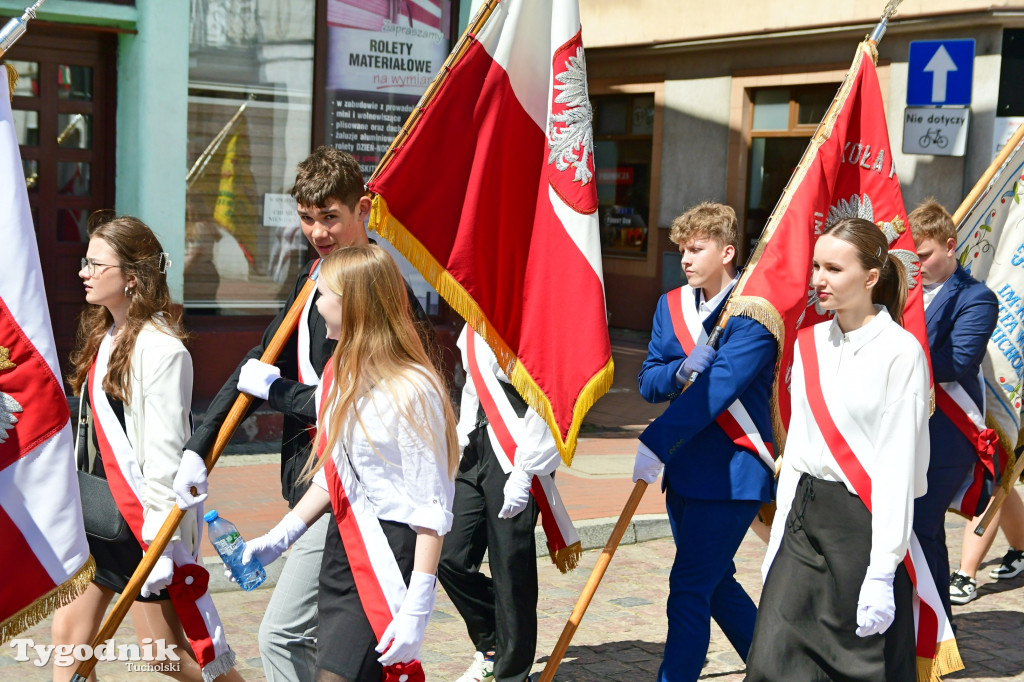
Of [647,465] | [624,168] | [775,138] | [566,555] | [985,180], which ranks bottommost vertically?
[566,555]

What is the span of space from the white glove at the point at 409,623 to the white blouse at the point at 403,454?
15cm

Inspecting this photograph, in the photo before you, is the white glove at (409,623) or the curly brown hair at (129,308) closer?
the white glove at (409,623)

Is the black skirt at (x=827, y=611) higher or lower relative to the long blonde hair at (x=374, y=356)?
lower

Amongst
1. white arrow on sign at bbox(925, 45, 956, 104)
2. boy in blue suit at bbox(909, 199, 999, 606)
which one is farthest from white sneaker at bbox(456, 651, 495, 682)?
white arrow on sign at bbox(925, 45, 956, 104)

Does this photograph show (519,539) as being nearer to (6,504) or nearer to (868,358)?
(868,358)

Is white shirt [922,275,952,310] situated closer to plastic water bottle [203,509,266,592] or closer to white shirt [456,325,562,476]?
white shirt [456,325,562,476]

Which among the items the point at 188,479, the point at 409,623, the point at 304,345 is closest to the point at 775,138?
the point at 304,345

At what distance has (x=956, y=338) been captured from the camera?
18.1ft

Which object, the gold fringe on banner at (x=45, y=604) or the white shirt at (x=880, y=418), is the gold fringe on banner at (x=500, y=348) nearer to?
the white shirt at (x=880, y=418)

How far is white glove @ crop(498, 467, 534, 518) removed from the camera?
15.5 feet

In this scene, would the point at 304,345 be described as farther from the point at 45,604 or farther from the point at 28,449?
the point at 45,604

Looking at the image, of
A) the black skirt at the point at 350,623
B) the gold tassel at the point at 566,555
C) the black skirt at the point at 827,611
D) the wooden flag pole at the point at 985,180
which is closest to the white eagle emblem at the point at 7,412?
the black skirt at the point at 350,623

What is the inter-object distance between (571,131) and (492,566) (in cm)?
174

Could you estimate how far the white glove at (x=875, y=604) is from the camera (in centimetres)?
358
